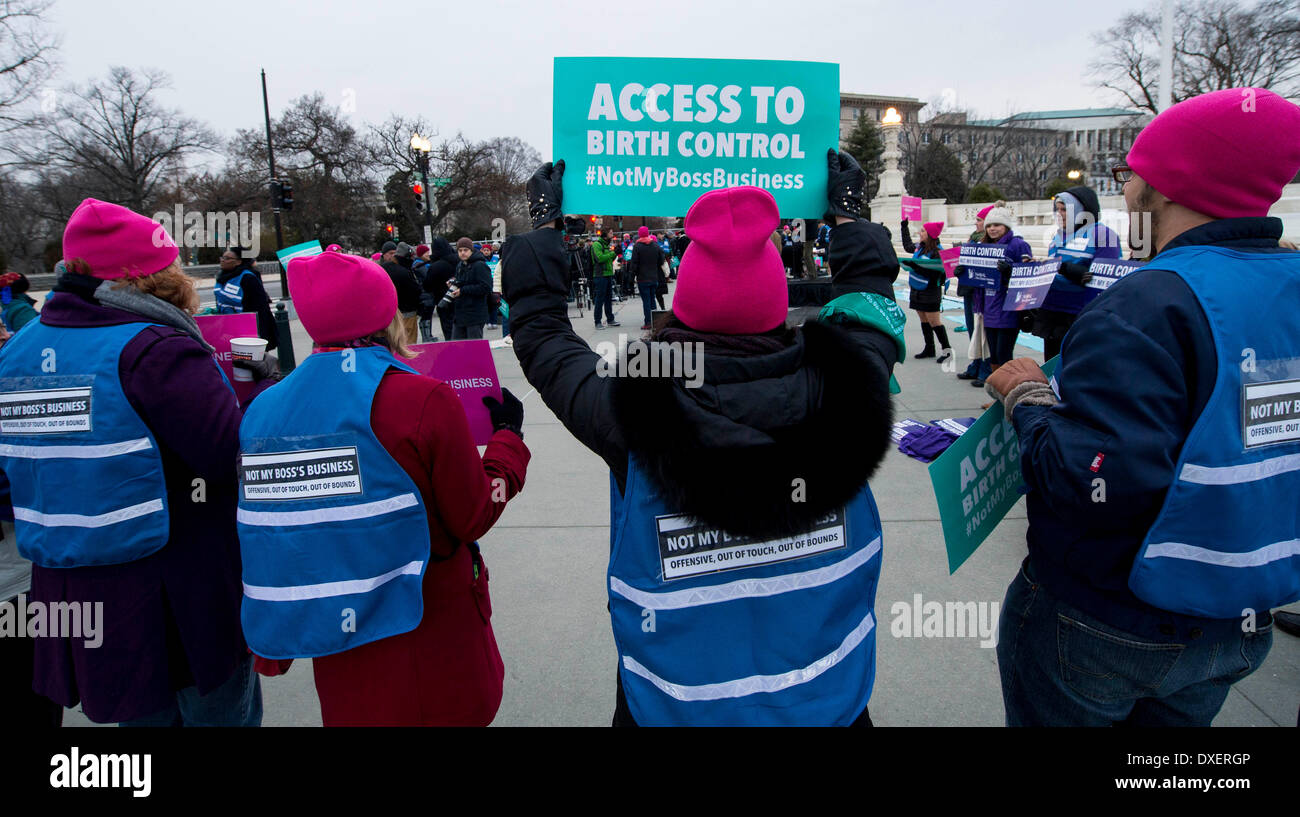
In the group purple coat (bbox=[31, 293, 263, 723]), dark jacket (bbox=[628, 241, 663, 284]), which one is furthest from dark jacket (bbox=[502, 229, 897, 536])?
dark jacket (bbox=[628, 241, 663, 284])

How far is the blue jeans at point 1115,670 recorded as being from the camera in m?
1.62

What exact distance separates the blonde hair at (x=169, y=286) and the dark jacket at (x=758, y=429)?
1.48m

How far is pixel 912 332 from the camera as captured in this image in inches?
498

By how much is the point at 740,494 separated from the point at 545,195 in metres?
1.02

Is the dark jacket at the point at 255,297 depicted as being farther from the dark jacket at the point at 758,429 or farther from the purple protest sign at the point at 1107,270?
the dark jacket at the point at 758,429

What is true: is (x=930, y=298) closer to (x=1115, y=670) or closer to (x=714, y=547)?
(x=1115, y=670)

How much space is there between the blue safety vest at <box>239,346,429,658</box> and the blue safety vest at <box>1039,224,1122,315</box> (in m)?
5.94

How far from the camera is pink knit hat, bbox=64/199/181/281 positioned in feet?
7.14

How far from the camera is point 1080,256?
20.3 ft
